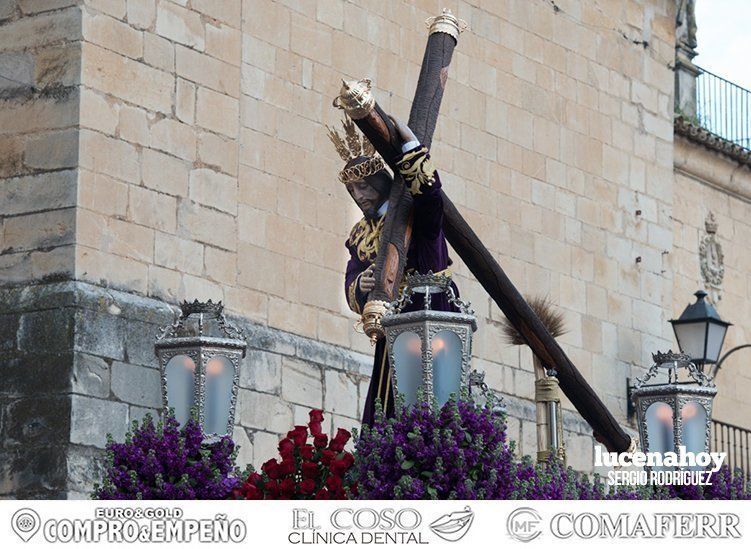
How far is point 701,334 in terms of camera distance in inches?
530

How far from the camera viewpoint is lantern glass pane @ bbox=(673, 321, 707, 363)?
13.5 m

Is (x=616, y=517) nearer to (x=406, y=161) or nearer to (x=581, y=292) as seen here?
(x=406, y=161)

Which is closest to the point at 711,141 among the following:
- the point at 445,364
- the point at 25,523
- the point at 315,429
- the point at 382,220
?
the point at 382,220

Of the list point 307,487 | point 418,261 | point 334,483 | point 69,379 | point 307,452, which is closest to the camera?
point 334,483

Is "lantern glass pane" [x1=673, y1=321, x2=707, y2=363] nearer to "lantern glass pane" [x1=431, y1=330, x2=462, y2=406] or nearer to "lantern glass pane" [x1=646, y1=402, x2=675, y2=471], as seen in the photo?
"lantern glass pane" [x1=646, y1=402, x2=675, y2=471]

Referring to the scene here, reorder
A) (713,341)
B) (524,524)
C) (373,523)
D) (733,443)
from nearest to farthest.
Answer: (524,524)
(373,523)
(713,341)
(733,443)

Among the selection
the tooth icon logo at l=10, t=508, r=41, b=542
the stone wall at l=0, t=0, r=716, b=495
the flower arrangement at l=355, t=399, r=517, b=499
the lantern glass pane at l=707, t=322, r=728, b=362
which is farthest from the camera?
the lantern glass pane at l=707, t=322, r=728, b=362

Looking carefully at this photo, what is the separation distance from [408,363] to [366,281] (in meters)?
0.76

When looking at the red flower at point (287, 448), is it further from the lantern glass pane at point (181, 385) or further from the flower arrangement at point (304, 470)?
the lantern glass pane at point (181, 385)

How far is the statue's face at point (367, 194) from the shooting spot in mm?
8133

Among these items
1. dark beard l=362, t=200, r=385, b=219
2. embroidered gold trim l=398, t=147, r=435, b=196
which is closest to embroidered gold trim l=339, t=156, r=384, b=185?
dark beard l=362, t=200, r=385, b=219

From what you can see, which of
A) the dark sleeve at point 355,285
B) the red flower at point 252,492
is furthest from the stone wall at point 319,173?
the red flower at point 252,492

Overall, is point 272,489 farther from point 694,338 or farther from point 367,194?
point 694,338

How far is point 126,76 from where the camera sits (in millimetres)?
10438
